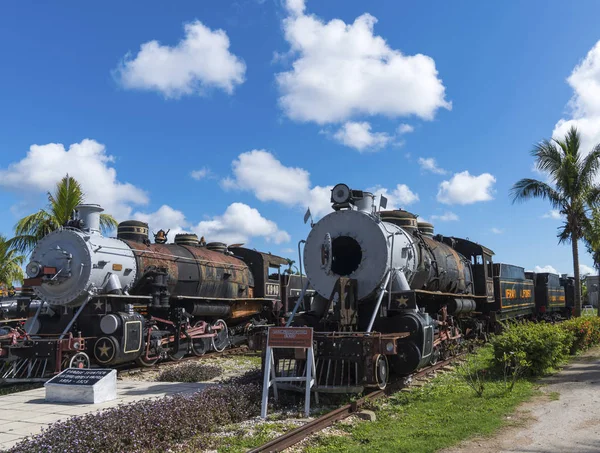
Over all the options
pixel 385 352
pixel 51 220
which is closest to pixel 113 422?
pixel 385 352

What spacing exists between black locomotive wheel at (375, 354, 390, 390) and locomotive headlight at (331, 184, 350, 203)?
306 centimetres

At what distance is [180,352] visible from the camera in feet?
47.9

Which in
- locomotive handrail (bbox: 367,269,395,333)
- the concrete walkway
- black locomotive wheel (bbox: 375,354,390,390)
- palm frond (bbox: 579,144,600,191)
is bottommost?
the concrete walkway

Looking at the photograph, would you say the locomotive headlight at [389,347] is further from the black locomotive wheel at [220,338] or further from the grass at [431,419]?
the black locomotive wheel at [220,338]

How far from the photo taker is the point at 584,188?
67.8 ft

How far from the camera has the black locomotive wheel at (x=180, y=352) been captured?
47.1 feet

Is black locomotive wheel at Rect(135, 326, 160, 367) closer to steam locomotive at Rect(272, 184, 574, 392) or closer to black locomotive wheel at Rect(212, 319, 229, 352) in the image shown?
black locomotive wheel at Rect(212, 319, 229, 352)

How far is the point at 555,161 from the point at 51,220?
1928 cm

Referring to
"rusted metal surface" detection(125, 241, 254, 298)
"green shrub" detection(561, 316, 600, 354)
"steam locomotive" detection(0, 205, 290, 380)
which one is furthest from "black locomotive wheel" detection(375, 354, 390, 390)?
"green shrub" detection(561, 316, 600, 354)

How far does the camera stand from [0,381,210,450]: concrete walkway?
23.0 feet

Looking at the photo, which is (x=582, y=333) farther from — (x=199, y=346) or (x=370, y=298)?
(x=199, y=346)

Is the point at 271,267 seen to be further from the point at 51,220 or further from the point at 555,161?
the point at 555,161

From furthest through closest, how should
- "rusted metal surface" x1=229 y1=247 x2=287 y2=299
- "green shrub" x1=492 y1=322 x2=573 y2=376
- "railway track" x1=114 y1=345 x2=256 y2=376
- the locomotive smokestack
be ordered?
"rusted metal surface" x1=229 y1=247 x2=287 y2=299 < the locomotive smokestack < "railway track" x1=114 y1=345 x2=256 y2=376 < "green shrub" x1=492 y1=322 x2=573 y2=376

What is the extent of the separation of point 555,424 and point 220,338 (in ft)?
36.6
